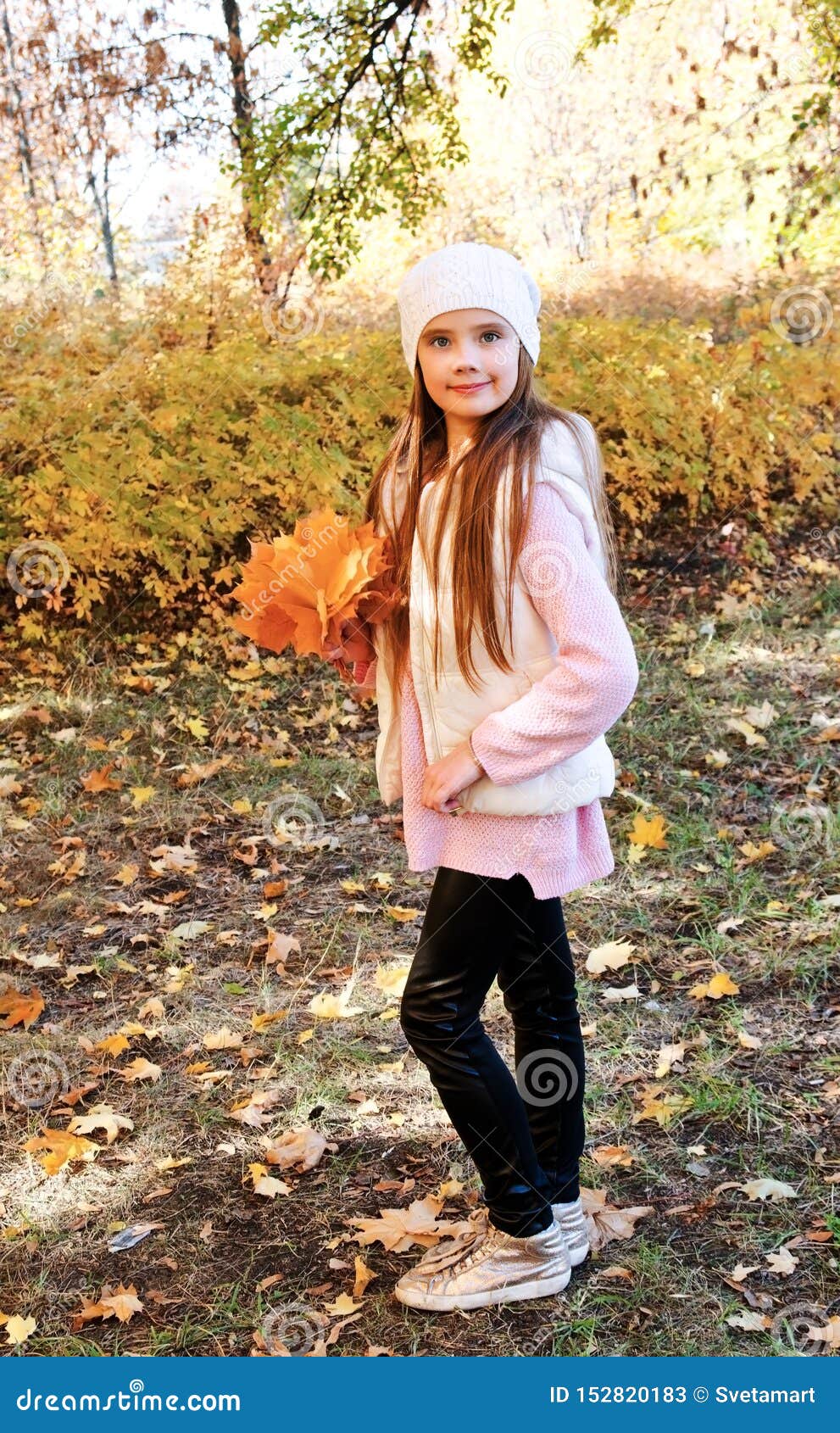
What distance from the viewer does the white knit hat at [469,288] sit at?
1.88 m

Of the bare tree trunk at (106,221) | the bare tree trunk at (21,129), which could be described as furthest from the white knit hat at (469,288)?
the bare tree trunk at (106,221)

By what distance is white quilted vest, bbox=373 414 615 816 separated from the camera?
74.6 inches

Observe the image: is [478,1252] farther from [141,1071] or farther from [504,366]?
[504,366]

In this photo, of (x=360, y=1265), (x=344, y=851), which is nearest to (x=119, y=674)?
(x=344, y=851)

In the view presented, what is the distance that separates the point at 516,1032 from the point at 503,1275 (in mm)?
436

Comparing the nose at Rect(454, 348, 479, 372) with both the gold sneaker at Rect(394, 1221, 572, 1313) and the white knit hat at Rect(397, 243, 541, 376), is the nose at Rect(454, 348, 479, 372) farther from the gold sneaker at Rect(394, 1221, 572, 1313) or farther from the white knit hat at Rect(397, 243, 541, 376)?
the gold sneaker at Rect(394, 1221, 572, 1313)

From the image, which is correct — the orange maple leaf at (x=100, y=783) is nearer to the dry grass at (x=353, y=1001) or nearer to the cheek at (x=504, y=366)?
the dry grass at (x=353, y=1001)

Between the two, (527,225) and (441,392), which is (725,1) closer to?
(527,225)

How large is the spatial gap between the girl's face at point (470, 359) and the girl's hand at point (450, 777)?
52 cm

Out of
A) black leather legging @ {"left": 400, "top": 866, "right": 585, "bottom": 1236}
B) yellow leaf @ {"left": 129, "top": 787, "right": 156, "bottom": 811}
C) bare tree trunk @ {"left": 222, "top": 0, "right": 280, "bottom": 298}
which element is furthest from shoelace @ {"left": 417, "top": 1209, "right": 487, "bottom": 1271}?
bare tree trunk @ {"left": 222, "top": 0, "right": 280, "bottom": 298}

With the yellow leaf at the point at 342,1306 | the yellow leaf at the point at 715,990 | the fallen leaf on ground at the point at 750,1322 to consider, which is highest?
the yellow leaf at the point at 715,990

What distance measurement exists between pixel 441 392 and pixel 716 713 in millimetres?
3346

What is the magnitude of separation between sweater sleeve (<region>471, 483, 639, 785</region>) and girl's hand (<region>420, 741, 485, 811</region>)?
1.2 inches

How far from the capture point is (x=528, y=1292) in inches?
88.6
